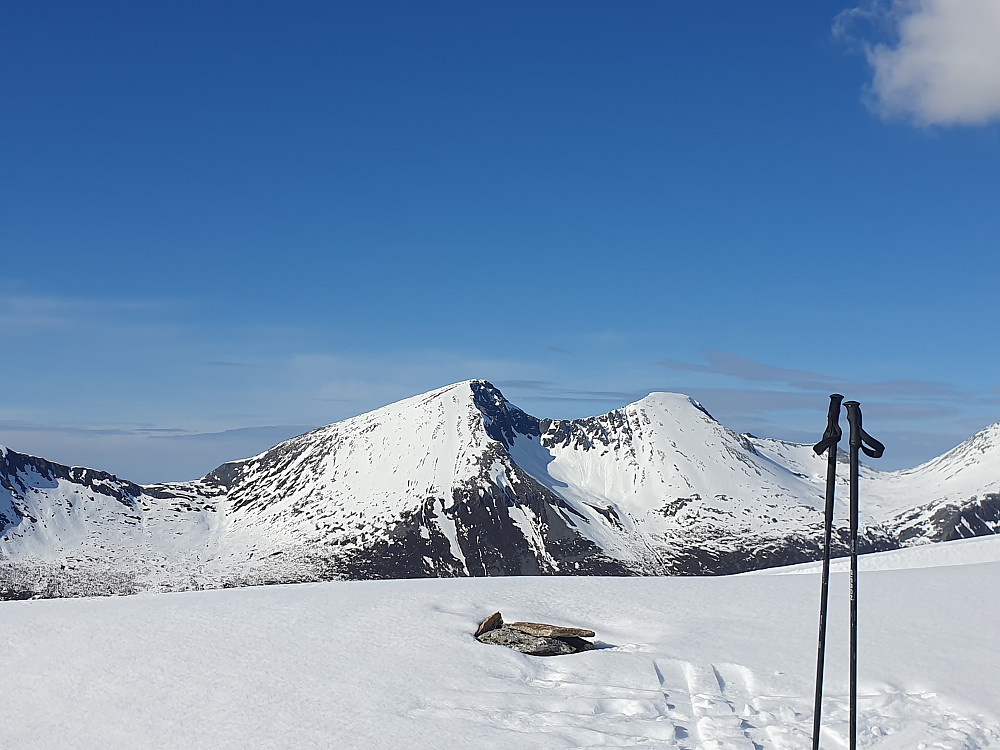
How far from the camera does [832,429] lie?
10.5m

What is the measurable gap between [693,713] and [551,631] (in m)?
4.41

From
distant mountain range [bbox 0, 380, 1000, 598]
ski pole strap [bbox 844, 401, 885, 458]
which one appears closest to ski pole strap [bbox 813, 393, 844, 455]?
ski pole strap [bbox 844, 401, 885, 458]

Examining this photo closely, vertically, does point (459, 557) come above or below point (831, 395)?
below

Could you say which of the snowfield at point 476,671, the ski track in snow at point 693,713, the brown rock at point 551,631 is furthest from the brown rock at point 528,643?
the ski track in snow at point 693,713

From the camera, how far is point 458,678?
1609 centimetres

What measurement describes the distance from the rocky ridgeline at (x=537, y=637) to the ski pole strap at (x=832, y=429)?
30.0ft

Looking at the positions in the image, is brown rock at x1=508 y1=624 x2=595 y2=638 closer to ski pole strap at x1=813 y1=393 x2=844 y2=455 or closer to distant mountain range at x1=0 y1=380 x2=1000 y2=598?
ski pole strap at x1=813 y1=393 x2=844 y2=455

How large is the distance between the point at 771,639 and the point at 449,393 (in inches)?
5866

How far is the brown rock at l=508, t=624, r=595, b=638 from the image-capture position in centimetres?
1830

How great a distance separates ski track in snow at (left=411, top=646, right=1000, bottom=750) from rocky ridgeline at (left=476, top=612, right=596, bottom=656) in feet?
2.92

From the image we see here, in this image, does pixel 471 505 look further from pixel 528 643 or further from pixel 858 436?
pixel 858 436

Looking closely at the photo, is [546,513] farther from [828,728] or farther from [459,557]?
[828,728]

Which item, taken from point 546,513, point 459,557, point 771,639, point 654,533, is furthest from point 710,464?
point 771,639

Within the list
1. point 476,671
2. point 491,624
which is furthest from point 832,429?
point 491,624
